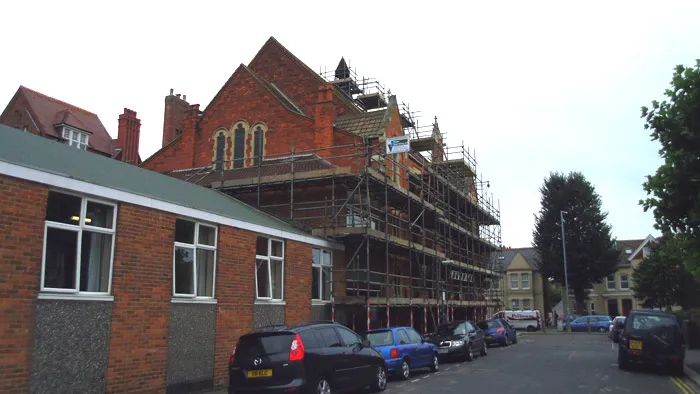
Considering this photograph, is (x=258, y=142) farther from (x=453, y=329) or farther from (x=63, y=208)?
(x=63, y=208)

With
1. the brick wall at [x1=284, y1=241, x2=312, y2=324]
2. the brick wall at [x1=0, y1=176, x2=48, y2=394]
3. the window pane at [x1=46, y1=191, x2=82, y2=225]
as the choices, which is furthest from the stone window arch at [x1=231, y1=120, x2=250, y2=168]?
the brick wall at [x1=0, y1=176, x2=48, y2=394]

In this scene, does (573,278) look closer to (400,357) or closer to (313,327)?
(400,357)

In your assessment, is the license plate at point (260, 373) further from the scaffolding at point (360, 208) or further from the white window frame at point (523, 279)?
the white window frame at point (523, 279)

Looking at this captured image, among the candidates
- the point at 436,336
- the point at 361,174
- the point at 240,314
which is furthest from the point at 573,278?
the point at 240,314

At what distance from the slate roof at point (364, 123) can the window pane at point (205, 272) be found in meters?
11.7

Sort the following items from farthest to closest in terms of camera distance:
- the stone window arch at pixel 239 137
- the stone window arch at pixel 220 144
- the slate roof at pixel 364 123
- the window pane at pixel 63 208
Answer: the stone window arch at pixel 220 144, the stone window arch at pixel 239 137, the slate roof at pixel 364 123, the window pane at pixel 63 208

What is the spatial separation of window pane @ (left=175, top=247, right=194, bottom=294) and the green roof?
109 centimetres

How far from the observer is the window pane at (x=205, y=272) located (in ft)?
44.5

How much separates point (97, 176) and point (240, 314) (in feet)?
17.2

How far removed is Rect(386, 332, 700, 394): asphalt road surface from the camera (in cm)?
1288

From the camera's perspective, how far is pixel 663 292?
40.5m


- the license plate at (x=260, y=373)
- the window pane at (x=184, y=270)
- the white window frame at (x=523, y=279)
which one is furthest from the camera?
the white window frame at (x=523, y=279)

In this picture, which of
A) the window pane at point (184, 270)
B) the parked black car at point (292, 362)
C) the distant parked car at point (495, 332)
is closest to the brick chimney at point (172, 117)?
the window pane at point (184, 270)

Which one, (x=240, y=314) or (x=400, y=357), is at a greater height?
(x=240, y=314)
